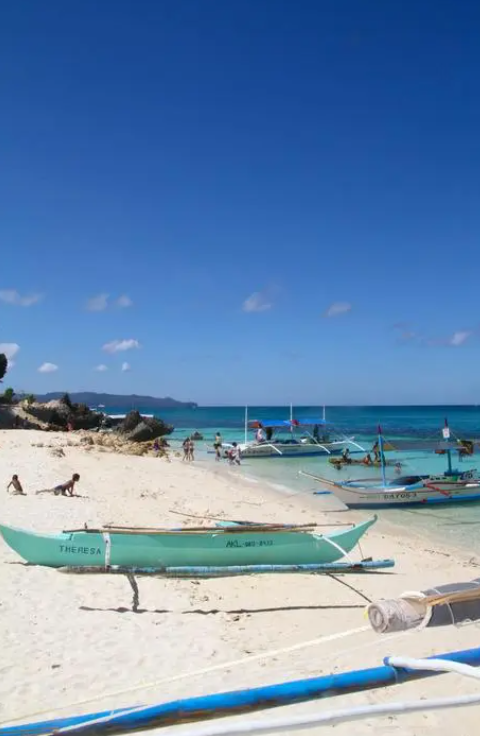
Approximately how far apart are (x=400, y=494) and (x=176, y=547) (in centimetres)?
1336

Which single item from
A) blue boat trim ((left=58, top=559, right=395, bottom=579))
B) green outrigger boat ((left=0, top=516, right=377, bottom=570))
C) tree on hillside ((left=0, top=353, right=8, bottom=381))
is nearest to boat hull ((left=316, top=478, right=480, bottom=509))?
green outrigger boat ((left=0, top=516, right=377, bottom=570))

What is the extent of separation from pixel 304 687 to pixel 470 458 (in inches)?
1665

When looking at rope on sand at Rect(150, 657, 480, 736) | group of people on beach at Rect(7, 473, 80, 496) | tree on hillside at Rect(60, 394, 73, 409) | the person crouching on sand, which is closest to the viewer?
rope on sand at Rect(150, 657, 480, 736)

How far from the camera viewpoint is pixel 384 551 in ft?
45.0

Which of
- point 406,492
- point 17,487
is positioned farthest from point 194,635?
point 406,492

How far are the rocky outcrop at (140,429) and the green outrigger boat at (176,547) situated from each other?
35947 mm

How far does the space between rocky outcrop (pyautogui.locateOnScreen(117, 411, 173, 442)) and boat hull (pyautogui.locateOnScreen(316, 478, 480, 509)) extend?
28311mm

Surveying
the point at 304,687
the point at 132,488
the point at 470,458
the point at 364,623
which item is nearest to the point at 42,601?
the point at 364,623

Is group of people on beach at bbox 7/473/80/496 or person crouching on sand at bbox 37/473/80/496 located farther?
person crouching on sand at bbox 37/473/80/496

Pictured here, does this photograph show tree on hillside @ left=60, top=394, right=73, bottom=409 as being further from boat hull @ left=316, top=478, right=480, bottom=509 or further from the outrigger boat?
boat hull @ left=316, top=478, right=480, bottom=509

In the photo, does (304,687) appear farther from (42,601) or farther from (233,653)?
(42,601)

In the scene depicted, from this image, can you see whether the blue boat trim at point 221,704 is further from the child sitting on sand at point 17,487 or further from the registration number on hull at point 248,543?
the child sitting on sand at point 17,487

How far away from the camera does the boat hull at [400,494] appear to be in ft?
66.8

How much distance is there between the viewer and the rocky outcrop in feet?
151
